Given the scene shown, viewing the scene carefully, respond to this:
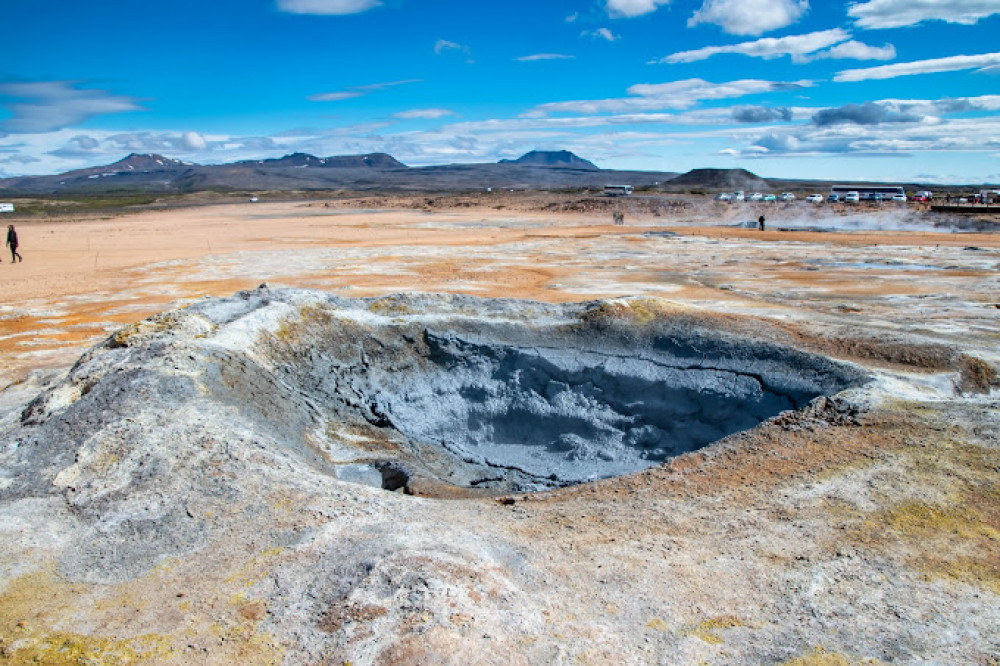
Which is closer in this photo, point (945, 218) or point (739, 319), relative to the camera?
point (739, 319)

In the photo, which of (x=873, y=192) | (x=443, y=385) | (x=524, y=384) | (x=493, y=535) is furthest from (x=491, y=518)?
(x=873, y=192)

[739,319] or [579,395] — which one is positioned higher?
[739,319]

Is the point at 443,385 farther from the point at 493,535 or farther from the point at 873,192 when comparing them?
the point at 873,192

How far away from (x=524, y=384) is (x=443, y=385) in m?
1.01

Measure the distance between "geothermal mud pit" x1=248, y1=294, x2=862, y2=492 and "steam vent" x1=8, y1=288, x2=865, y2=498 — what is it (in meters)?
0.02

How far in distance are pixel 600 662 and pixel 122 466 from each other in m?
3.58

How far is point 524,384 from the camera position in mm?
9055

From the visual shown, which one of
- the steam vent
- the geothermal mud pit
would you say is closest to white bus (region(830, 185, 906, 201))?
the geothermal mud pit

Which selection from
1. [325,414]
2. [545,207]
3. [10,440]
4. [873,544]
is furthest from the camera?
[545,207]

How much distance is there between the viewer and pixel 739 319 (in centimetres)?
942

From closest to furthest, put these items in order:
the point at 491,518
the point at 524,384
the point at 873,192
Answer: the point at 491,518 < the point at 524,384 < the point at 873,192

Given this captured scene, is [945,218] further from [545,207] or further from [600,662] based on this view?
[600,662]

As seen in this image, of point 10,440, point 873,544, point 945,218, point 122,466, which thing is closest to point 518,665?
point 873,544

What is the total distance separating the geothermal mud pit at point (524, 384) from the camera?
7.84 meters
